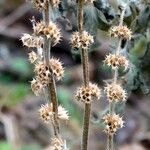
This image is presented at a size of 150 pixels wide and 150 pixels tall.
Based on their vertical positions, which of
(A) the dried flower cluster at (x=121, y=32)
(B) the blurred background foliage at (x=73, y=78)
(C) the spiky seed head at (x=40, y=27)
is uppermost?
(B) the blurred background foliage at (x=73, y=78)

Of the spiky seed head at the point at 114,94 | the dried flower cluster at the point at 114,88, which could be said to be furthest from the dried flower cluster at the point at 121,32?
the spiky seed head at the point at 114,94

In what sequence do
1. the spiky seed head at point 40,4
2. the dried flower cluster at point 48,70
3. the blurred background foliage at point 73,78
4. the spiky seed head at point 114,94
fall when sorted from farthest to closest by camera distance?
the blurred background foliage at point 73,78, the spiky seed head at point 114,94, the dried flower cluster at point 48,70, the spiky seed head at point 40,4

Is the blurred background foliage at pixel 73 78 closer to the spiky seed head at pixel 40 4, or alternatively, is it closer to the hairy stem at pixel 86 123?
the hairy stem at pixel 86 123

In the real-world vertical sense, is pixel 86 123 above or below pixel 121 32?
below

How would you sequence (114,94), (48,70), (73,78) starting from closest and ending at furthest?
(48,70) → (114,94) → (73,78)

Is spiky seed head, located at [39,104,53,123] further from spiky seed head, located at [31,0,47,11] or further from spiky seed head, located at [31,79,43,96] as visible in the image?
spiky seed head, located at [31,0,47,11]

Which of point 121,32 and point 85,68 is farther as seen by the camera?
point 121,32

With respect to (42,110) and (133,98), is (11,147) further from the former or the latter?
(42,110)

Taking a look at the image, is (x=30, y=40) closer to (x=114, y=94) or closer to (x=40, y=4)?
(x=40, y=4)

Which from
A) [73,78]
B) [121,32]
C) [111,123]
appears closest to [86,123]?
[111,123]
